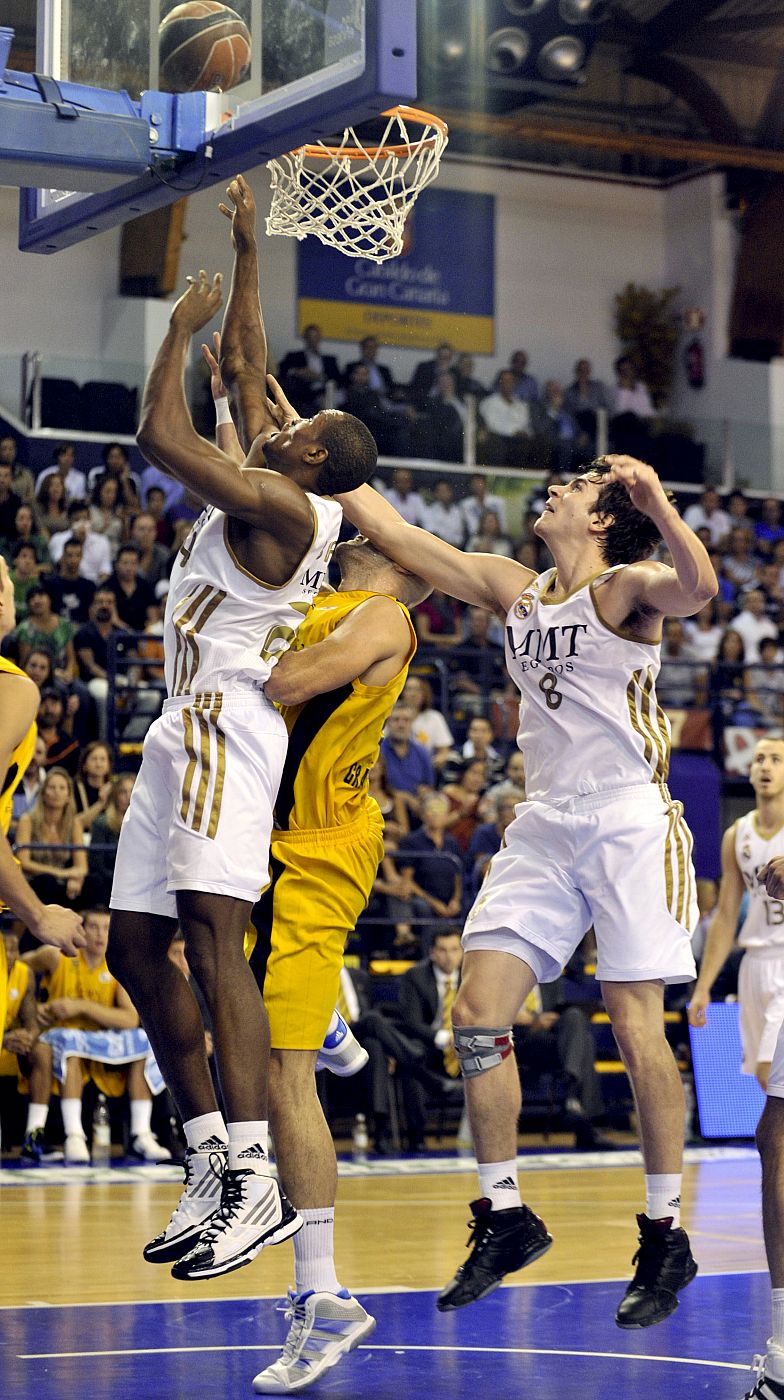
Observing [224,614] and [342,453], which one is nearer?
[224,614]

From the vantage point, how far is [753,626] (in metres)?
18.7

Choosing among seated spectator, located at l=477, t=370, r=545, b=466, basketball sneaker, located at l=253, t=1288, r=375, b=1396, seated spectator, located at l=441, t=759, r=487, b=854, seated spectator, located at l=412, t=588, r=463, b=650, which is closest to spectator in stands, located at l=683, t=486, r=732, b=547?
seated spectator, located at l=477, t=370, r=545, b=466

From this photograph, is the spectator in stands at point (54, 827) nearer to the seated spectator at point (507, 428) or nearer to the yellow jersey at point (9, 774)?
the yellow jersey at point (9, 774)

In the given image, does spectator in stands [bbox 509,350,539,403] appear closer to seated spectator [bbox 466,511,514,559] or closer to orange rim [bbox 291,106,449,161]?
seated spectator [bbox 466,511,514,559]

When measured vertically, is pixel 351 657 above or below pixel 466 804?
above

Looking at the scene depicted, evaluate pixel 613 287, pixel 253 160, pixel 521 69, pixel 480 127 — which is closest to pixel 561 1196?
pixel 253 160

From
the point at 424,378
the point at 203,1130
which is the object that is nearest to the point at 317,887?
the point at 203,1130

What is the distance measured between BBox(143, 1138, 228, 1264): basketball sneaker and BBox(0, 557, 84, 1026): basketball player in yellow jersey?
0.74 metres

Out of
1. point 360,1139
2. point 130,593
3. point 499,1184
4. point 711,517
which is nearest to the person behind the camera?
point 499,1184

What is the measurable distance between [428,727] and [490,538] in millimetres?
3424

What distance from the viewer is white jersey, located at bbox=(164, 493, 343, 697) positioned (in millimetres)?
5414

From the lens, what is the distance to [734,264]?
23.4 m

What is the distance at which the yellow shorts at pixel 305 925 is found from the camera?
5707 millimetres

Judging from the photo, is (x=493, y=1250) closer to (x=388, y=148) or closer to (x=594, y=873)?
A: (x=594, y=873)
